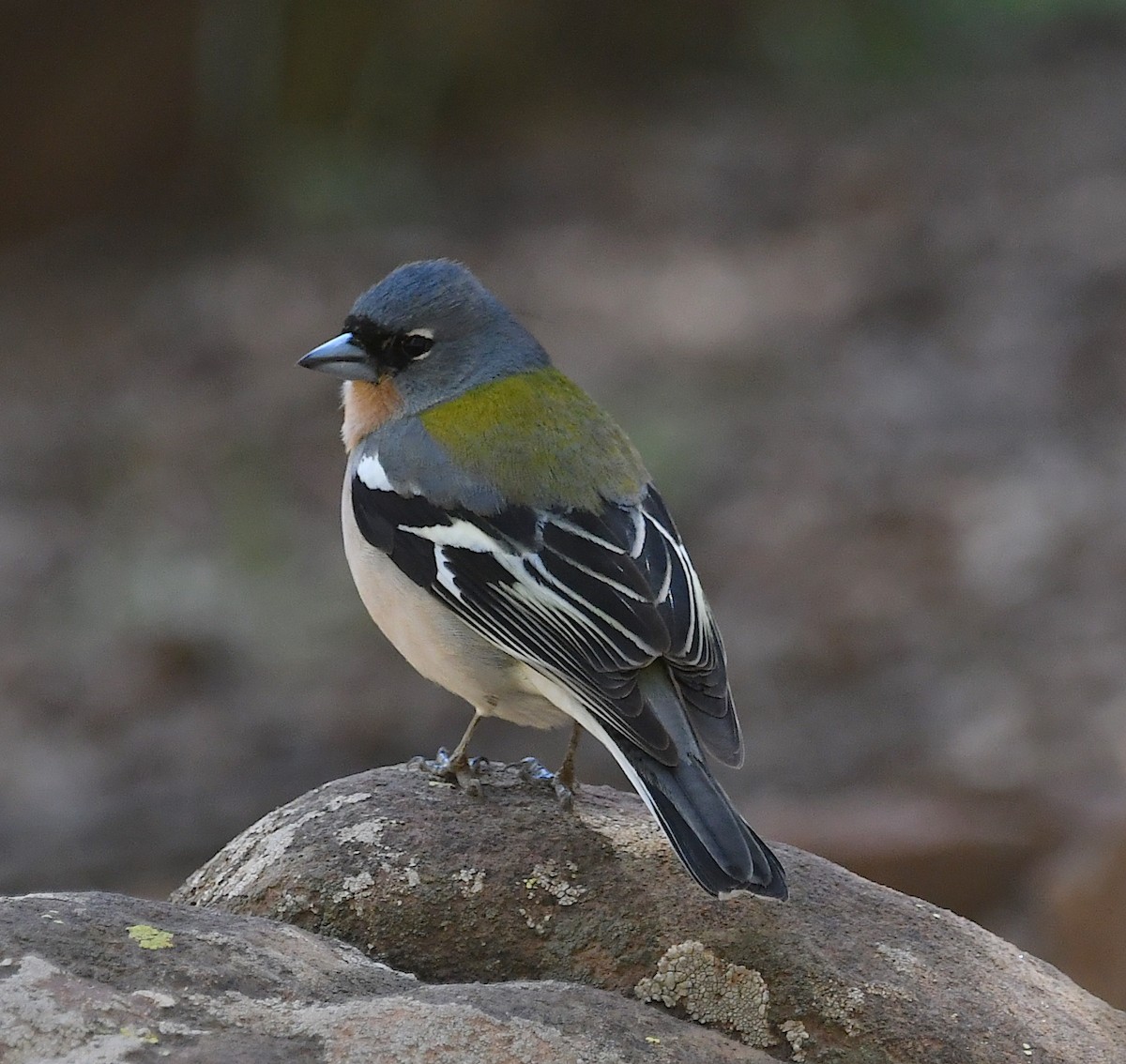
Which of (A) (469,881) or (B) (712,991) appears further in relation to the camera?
(A) (469,881)

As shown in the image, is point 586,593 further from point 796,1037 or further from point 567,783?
point 796,1037

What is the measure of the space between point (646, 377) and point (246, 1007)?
8819mm

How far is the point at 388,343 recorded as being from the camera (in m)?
5.55

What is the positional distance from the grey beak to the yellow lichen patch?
231cm

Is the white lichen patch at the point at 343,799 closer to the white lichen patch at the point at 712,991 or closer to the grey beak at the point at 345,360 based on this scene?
the white lichen patch at the point at 712,991

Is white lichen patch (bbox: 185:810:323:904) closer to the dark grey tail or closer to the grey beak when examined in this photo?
the dark grey tail

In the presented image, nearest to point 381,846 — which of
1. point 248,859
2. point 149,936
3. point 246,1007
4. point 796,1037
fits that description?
point 248,859

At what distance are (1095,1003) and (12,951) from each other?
2605mm

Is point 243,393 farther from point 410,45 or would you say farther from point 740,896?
point 740,896

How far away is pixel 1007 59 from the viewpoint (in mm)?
16312

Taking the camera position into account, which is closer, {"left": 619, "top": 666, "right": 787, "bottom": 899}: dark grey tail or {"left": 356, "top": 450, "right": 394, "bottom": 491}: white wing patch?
{"left": 619, "top": 666, "right": 787, "bottom": 899}: dark grey tail

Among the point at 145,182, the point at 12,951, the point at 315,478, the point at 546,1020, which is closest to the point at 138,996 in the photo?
the point at 12,951

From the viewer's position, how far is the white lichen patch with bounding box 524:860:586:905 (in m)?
4.16

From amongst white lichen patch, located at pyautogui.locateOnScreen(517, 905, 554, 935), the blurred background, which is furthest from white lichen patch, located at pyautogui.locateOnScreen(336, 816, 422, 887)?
Result: the blurred background
